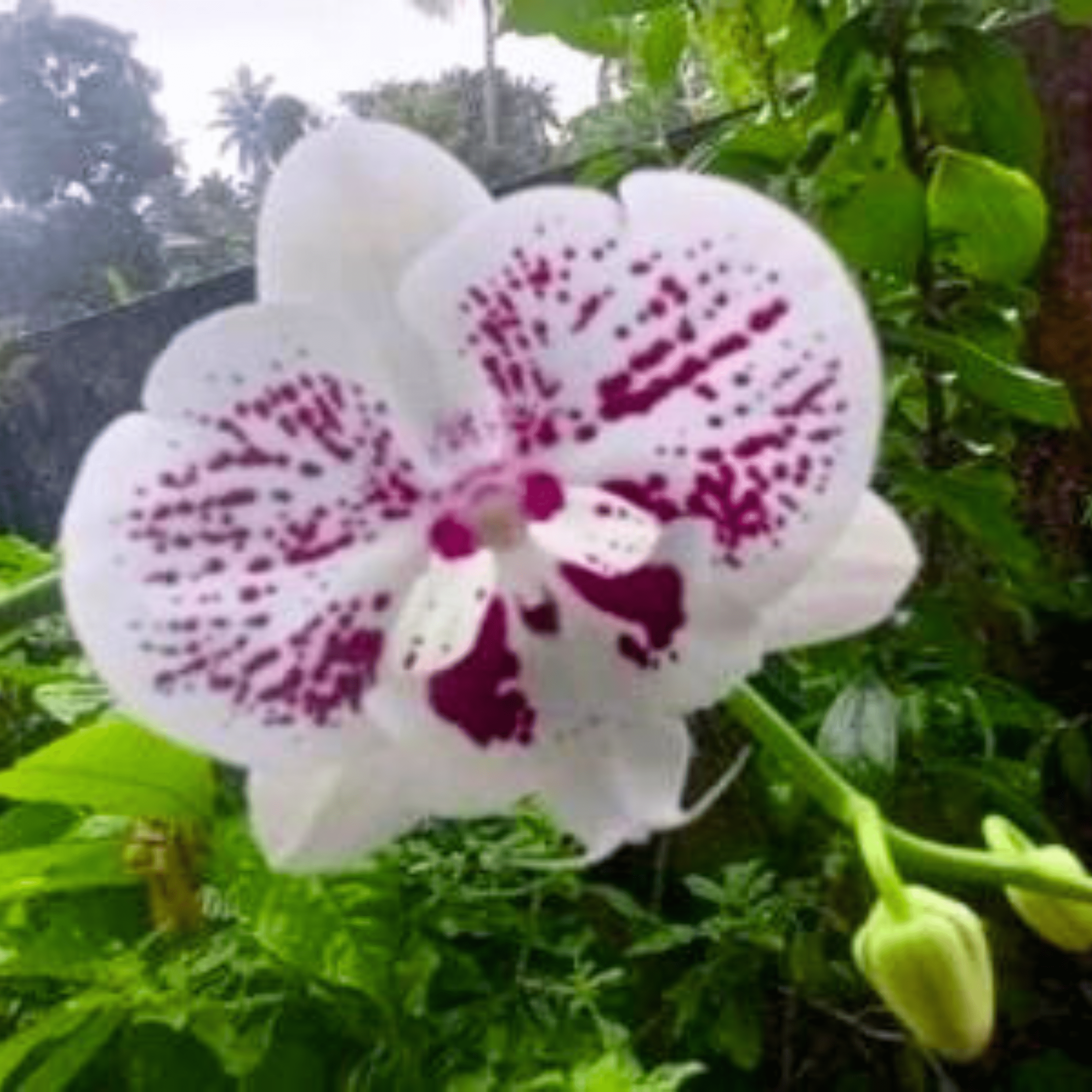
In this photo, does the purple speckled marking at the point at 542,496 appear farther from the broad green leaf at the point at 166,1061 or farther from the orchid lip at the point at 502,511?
the broad green leaf at the point at 166,1061

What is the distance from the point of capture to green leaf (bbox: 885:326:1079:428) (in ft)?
1.77

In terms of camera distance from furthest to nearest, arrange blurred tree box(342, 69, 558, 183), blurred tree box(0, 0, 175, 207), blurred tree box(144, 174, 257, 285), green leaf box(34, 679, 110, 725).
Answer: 1. blurred tree box(0, 0, 175, 207)
2. blurred tree box(342, 69, 558, 183)
3. blurred tree box(144, 174, 257, 285)
4. green leaf box(34, 679, 110, 725)

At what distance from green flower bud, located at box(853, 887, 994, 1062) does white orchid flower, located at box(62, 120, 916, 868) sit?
0.05 metres

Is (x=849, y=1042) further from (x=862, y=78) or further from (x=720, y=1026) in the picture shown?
(x=862, y=78)

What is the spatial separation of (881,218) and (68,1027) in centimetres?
39

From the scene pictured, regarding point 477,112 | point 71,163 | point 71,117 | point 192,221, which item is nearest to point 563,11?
point 192,221

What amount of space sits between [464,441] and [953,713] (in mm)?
533

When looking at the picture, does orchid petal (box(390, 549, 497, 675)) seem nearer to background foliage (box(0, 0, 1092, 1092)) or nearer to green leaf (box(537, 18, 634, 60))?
background foliage (box(0, 0, 1092, 1092))

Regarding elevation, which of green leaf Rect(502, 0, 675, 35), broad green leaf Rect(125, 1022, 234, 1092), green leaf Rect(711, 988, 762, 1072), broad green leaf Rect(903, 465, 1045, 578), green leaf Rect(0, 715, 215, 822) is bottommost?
green leaf Rect(711, 988, 762, 1072)

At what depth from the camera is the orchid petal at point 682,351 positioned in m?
0.25

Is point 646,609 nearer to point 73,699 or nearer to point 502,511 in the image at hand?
point 502,511

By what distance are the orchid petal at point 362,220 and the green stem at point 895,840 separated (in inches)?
3.1

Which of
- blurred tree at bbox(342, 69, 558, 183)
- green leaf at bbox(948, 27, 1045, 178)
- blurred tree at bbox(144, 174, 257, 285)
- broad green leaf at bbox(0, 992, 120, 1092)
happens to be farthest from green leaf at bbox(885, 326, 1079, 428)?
blurred tree at bbox(342, 69, 558, 183)

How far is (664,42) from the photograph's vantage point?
2.59 feet
